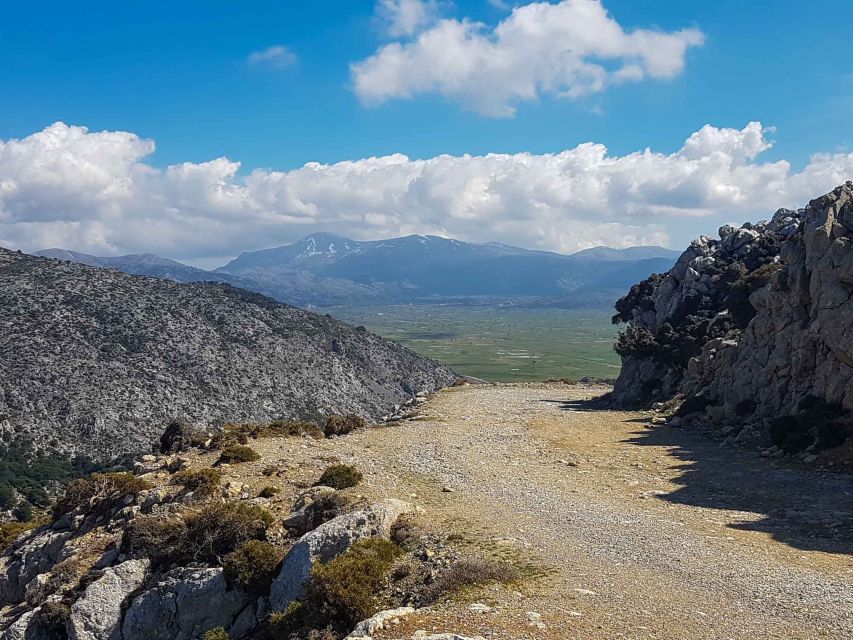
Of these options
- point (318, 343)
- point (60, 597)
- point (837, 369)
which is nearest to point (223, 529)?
point (60, 597)

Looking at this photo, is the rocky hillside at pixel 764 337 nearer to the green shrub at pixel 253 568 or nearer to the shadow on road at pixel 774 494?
the shadow on road at pixel 774 494

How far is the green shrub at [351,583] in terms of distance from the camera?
1086 cm

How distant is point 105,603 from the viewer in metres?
14.4

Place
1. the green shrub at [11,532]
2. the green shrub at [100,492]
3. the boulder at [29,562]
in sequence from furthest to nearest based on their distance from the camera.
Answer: the green shrub at [11,532] → the green shrub at [100,492] → the boulder at [29,562]

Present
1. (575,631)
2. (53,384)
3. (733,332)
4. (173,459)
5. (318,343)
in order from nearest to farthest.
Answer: (575,631) → (173,459) → (733,332) → (53,384) → (318,343)

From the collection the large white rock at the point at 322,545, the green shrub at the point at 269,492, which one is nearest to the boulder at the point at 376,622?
the large white rock at the point at 322,545

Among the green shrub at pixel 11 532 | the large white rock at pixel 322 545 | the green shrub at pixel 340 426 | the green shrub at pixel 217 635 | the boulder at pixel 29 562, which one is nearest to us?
the green shrub at pixel 217 635

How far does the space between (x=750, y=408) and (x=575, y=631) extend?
22724 mm

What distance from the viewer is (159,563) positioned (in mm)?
15180

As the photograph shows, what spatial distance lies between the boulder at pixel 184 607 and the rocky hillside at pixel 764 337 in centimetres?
1946

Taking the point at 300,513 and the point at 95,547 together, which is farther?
the point at 95,547

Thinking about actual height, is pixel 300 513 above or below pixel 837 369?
below

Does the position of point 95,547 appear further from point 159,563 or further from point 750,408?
point 750,408

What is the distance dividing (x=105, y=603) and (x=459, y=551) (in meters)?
8.79
